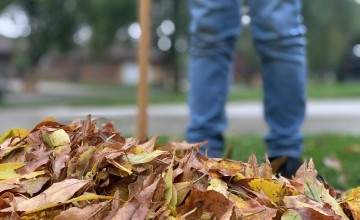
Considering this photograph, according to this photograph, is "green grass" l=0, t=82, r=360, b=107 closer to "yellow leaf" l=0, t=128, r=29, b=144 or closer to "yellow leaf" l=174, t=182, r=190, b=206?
"yellow leaf" l=0, t=128, r=29, b=144

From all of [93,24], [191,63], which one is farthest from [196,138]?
[93,24]

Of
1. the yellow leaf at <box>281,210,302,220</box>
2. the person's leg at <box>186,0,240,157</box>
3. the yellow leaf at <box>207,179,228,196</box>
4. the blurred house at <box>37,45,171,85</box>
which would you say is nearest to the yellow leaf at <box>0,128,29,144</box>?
the yellow leaf at <box>207,179,228,196</box>

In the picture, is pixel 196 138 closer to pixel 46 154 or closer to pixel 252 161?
pixel 252 161

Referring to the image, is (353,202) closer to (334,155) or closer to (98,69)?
(334,155)

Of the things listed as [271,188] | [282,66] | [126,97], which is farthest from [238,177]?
[126,97]

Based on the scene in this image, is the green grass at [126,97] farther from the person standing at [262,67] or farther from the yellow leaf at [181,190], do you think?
the yellow leaf at [181,190]

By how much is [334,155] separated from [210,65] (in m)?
0.87

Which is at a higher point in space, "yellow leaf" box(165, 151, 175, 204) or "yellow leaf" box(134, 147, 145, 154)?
"yellow leaf" box(134, 147, 145, 154)

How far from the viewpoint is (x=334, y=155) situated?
224 cm

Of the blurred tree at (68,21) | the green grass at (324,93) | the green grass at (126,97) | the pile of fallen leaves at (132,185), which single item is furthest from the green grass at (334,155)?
the blurred tree at (68,21)

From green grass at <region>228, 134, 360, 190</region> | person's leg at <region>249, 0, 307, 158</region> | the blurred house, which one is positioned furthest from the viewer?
the blurred house

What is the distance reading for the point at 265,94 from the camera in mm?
1662

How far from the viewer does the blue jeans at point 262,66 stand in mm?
1552

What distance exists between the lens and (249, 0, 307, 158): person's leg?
153cm
